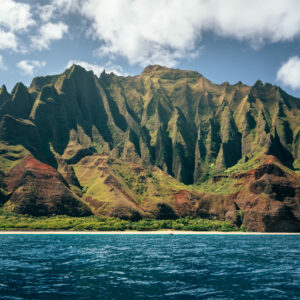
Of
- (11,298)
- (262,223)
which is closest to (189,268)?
(11,298)

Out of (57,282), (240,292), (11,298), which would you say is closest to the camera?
(11,298)

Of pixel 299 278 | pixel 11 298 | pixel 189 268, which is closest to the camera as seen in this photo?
pixel 11 298

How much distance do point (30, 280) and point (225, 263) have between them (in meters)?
34.9

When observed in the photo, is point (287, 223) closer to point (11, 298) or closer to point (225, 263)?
point (225, 263)

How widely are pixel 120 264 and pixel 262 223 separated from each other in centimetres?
15543

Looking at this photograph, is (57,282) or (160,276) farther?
(160,276)

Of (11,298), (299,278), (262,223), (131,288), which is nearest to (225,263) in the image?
(299,278)

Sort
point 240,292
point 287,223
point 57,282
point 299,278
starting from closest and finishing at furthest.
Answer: point 240,292
point 57,282
point 299,278
point 287,223

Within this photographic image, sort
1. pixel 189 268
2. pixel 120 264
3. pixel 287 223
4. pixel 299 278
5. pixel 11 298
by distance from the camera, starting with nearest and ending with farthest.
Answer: pixel 11 298 → pixel 299 278 → pixel 189 268 → pixel 120 264 → pixel 287 223

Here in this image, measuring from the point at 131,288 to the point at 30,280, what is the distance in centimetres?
1339

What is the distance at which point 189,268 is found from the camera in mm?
57625

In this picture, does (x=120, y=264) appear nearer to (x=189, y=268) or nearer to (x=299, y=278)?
(x=189, y=268)

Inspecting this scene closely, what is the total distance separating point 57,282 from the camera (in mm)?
43875

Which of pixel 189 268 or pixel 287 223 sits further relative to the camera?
pixel 287 223
